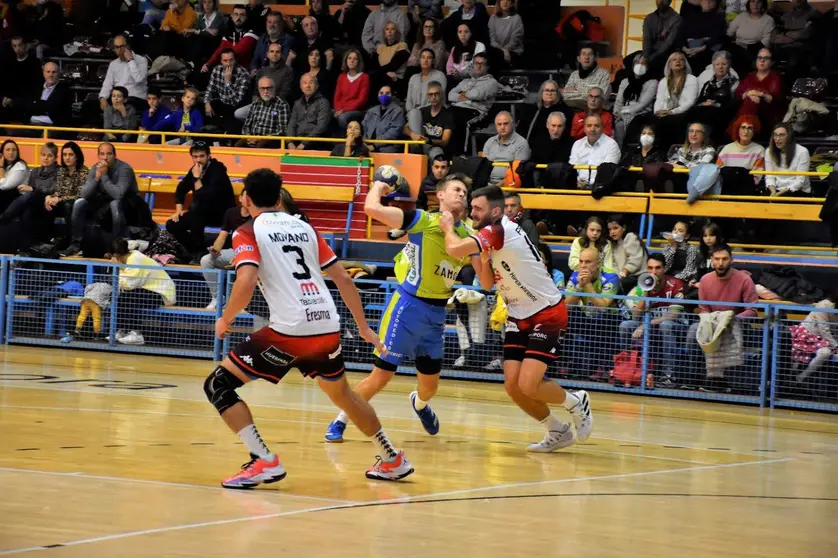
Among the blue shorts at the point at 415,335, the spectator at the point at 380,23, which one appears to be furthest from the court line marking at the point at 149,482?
the spectator at the point at 380,23

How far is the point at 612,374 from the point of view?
14.8 meters

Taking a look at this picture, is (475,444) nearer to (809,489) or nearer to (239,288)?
(809,489)

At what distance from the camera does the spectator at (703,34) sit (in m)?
19.1

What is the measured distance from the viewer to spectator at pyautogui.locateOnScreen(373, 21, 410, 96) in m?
20.8

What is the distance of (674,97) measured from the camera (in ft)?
60.2

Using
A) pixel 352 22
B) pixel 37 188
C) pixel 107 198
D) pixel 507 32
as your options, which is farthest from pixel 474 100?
pixel 37 188

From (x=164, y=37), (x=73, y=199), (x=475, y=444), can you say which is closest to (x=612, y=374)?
(x=475, y=444)

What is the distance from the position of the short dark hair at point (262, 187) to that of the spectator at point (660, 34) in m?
12.1

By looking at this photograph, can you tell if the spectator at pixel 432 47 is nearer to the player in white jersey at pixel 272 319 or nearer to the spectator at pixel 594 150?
the spectator at pixel 594 150

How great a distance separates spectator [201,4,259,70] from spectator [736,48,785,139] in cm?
832

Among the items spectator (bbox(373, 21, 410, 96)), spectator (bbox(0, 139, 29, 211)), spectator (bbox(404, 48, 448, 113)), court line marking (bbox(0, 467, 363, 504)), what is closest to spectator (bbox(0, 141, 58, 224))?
spectator (bbox(0, 139, 29, 211))

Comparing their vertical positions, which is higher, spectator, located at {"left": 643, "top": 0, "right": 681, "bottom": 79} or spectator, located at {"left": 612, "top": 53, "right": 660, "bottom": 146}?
spectator, located at {"left": 643, "top": 0, "right": 681, "bottom": 79}

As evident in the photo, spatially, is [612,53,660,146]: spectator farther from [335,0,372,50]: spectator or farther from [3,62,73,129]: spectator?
[3,62,73,129]: spectator

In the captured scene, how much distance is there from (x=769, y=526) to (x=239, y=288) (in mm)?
3305
